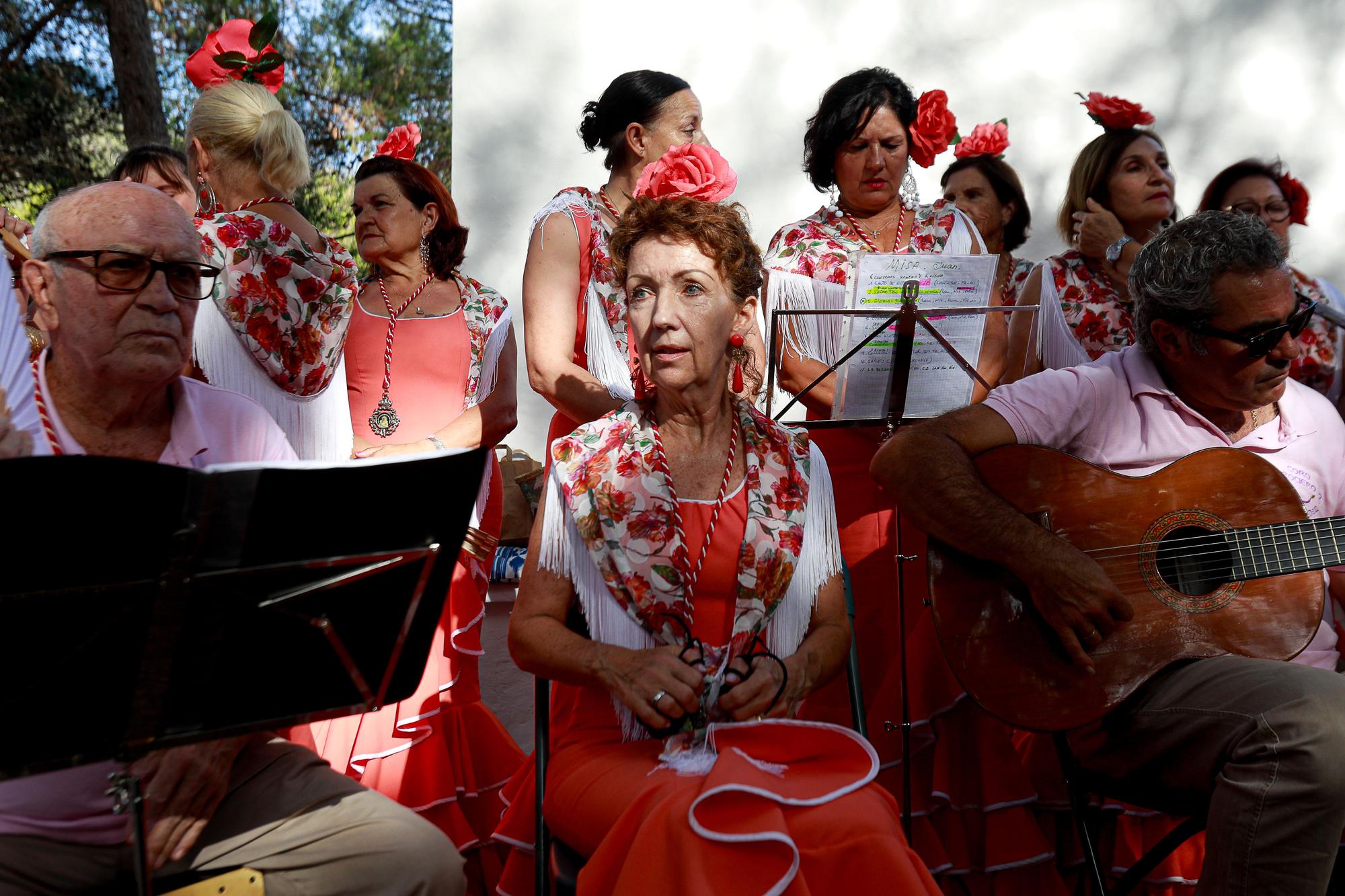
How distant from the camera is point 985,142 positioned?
6043mm

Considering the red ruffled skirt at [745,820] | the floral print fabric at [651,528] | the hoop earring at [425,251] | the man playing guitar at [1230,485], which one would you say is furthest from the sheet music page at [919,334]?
the hoop earring at [425,251]

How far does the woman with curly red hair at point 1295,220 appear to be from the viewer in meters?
3.91

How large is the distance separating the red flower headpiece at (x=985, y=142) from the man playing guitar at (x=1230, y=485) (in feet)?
10.4

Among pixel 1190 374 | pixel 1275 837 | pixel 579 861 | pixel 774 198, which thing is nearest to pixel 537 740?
pixel 579 861

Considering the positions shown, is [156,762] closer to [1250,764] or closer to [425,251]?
[1250,764]

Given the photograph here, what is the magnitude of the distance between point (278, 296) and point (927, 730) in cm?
253

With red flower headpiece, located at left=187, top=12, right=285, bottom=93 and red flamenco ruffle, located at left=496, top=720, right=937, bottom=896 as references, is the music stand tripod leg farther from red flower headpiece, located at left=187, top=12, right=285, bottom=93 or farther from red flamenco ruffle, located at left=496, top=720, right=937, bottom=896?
red flower headpiece, located at left=187, top=12, right=285, bottom=93

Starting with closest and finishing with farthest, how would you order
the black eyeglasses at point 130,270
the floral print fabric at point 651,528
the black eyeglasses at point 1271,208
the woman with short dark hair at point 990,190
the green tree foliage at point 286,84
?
the black eyeglasses at point 130,270
the floral print fabric at point 651,528
the black eyeglasses at point 1271,208
the woman with short dark hair at point 990,190
the green tree foliage at point 286,84

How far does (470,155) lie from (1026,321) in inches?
162

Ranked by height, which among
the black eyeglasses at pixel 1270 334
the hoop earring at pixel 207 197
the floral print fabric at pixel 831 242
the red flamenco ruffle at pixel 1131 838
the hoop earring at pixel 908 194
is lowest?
the red flamenco ruffle at pixel 1131 838

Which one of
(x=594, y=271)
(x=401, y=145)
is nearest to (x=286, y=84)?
(x=401, y=145)

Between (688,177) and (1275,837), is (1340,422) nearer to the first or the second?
(1275,837)

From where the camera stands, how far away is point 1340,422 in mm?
3150

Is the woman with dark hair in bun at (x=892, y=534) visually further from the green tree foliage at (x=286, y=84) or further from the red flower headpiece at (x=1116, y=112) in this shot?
the green tree foliage at (x=286, y=84)
